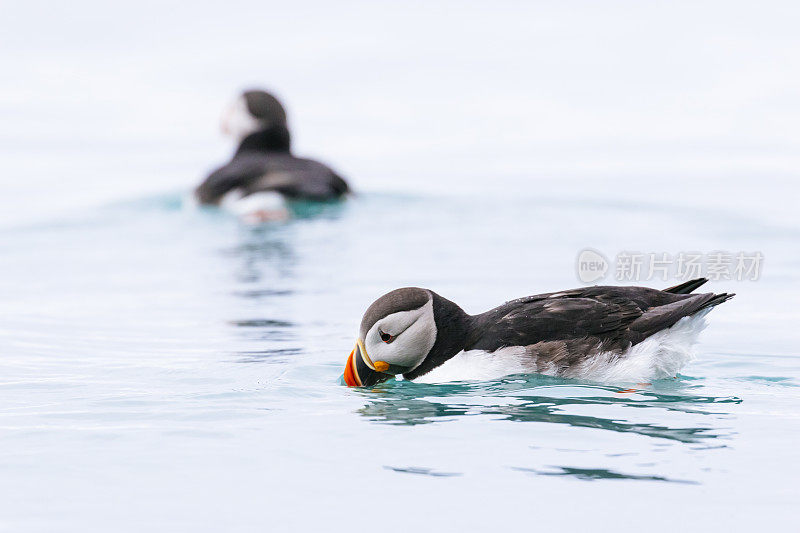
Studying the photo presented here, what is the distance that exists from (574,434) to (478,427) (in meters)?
0.44

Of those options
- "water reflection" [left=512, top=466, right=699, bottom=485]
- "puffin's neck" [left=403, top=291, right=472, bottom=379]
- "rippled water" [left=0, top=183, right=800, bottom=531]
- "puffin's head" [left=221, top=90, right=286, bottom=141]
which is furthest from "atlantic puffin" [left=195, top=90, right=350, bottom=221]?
"water reflection" [left=512, top=466, right=699, bottom=485]

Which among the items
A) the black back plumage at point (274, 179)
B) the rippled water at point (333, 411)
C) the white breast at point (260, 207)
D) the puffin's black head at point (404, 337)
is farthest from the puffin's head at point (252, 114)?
the puffin's black head at point (404, 337)

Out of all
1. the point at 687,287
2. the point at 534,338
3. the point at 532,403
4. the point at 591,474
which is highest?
the point at 687,287

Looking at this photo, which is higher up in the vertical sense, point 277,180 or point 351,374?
point 277,180

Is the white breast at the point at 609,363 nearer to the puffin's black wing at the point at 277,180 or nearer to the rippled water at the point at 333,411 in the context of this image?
the rippled water at the point at 333,411

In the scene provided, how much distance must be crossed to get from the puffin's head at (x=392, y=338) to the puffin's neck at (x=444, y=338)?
0.03 meters

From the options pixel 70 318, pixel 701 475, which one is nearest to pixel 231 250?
pixel 70 318

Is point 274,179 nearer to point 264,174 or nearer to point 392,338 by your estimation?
point 264,174

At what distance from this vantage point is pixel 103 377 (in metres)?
7.60

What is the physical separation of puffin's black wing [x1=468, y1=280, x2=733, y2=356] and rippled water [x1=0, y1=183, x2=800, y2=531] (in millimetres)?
237

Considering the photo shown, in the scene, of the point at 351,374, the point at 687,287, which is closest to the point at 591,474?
the point at 351,374

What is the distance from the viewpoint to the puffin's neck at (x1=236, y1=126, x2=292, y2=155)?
50.4 feet

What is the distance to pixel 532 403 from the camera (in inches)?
259

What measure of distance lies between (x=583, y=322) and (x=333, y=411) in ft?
4.86
